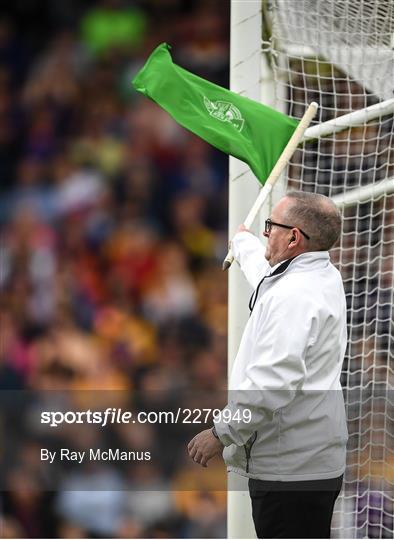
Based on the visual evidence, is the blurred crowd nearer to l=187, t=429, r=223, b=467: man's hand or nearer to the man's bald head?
l=187, t=429, r=223, b=467: man's hand

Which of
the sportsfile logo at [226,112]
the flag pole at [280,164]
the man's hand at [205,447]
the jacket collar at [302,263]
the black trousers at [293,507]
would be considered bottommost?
the black trousers at [293,507]

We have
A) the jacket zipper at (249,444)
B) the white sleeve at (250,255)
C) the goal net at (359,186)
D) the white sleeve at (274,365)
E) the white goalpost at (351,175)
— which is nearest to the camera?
the white sleeve at (274,365)

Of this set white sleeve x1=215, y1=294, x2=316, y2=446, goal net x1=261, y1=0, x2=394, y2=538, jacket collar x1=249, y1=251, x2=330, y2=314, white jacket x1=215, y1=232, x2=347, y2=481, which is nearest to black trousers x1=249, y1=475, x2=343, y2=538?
white jacket x1=215, y1=232, x2=347, y2=481

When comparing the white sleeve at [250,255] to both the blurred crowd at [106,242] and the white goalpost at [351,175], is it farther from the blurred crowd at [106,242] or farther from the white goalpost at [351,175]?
the blurred crowd at [106,242]

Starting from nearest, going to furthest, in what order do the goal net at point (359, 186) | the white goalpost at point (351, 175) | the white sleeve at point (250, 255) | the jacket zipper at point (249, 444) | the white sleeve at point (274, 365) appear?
the white sleeve at point (274, 365)
the jacket zipper at point (249, 444)
the white sleeve at point (250, 255)
the white goalpost at point (351, 175)
the goal net at point (359, 186)

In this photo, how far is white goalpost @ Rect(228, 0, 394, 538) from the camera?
250 centimetres

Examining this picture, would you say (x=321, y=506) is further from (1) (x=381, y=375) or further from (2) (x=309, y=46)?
(2) (x=309, y=46)

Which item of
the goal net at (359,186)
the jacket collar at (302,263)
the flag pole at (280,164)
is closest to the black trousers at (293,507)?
the jacket collar at (302,263)

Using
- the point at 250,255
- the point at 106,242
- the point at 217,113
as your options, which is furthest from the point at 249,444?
the point at 106,242

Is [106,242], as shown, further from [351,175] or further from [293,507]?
[293,507]

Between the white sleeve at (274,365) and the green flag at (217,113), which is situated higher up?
the green flag at (217,113)

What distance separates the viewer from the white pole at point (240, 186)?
8.07ft

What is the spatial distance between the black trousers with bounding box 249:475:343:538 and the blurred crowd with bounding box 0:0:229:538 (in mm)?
959

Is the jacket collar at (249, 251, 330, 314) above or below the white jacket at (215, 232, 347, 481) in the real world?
above
